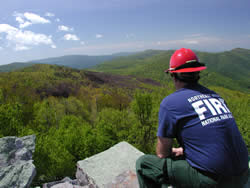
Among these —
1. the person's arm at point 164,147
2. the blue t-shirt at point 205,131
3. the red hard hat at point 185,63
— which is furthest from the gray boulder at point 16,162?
the red hard hat at point 185,63

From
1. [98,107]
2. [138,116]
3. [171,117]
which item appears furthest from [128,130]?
[171,117]

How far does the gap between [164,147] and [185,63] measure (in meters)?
1.91

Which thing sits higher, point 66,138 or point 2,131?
point 2,131

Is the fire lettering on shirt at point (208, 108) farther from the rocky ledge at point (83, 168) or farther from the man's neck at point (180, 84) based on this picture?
the rocky ledge at point (83, 168)

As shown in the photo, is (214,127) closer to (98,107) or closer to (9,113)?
(9,113)

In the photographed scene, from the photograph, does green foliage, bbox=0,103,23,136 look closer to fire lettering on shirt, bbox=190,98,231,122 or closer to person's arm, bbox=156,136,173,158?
person's arm, bbox=156,136,173,158

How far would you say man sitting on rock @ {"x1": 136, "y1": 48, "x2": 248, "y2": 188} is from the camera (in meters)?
2.83

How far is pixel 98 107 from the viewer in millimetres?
48312

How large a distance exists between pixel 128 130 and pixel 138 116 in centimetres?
439

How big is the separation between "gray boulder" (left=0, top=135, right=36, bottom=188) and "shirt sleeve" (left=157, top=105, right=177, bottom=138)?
6427 mm

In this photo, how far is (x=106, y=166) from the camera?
27.3 ft

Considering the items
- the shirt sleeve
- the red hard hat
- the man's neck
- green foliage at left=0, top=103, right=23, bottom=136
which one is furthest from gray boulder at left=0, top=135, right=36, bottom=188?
green foliage at left=0, top=103, right=23, bottom=136

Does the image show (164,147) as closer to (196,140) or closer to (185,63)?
(196,140)

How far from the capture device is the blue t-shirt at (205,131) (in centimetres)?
281
